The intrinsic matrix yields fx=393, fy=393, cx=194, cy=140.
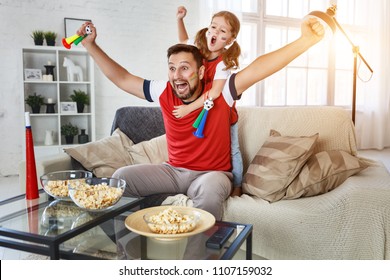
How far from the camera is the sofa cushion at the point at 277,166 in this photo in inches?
62.9

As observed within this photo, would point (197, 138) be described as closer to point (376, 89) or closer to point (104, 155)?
point (104, 155)

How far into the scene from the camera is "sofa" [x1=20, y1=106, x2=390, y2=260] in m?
1.34

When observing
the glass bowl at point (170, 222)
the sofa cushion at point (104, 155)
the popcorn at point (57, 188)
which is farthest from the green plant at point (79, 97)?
the glass bowl at point (170, 222)

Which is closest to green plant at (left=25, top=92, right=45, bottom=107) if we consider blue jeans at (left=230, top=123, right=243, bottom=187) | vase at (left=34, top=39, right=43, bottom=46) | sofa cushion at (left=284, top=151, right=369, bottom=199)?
vase at (left=34, top=39, right=43, bottom=46)

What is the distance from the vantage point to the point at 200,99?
1606 millimetres

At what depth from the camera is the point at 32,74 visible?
137 inches

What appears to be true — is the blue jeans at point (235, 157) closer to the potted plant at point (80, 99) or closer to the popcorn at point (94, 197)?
the popcorn at point (94, 197)

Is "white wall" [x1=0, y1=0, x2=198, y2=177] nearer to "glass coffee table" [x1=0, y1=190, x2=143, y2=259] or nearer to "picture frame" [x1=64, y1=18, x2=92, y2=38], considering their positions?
"picture frame" [x1=64, y1=18, x2=92, y2=38]

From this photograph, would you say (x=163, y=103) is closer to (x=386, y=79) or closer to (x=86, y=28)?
(x=86, y=28)

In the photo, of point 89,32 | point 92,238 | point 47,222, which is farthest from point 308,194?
point 89,32

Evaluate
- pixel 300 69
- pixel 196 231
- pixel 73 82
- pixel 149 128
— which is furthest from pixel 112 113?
pixel 196 231

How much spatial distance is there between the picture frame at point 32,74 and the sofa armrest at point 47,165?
1874mm

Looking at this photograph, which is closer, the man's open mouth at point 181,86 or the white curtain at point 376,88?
A: the man's open mouth at point 181,86

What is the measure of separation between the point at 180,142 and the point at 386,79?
4.23 meters
